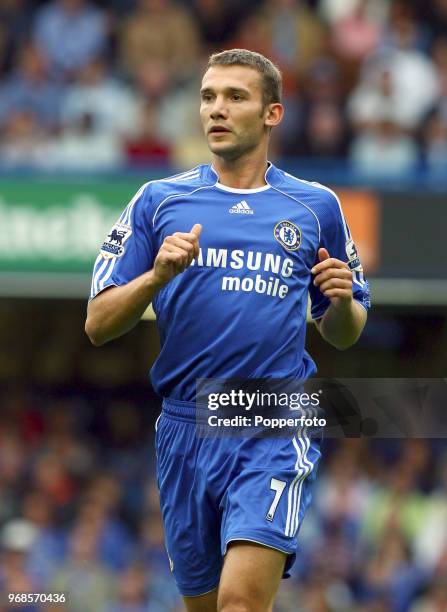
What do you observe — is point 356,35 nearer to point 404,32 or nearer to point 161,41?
point 404,32

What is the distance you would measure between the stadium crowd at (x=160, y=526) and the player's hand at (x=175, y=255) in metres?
6.21

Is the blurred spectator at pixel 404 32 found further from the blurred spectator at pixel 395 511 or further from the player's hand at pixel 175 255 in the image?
the player's hand at pixel 175 255

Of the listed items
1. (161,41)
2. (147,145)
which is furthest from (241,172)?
(161,41)

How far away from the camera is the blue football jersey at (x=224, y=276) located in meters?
5.50

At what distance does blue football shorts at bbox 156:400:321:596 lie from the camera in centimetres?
536

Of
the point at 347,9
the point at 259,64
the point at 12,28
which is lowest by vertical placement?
the point at 259,64

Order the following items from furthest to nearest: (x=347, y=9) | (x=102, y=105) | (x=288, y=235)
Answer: (x=347, y=9)
(x=102, y=105)
(x=288, y=235)

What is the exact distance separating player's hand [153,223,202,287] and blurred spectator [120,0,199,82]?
9.11 meters

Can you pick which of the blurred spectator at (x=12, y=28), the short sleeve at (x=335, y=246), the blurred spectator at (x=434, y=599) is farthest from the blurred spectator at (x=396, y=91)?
the short sleeve at (x=335, y=246)

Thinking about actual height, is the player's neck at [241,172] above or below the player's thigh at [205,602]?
above

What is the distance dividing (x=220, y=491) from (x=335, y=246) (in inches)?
44.0

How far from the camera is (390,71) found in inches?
543

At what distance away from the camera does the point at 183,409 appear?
562 cm

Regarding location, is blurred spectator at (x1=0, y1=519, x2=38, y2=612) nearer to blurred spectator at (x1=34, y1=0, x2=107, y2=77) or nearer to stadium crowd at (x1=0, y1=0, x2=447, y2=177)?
stadium crowd at (x1=0, y1=0, x2=447, y2=177)
